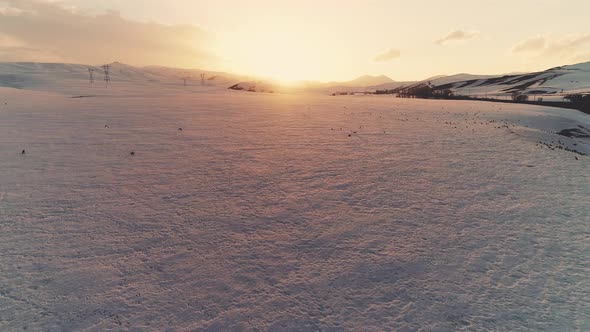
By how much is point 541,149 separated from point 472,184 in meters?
8.56

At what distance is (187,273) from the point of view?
542 centimetres

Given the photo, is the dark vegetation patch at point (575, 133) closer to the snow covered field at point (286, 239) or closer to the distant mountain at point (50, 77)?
the snow covered field at point (286, 239)

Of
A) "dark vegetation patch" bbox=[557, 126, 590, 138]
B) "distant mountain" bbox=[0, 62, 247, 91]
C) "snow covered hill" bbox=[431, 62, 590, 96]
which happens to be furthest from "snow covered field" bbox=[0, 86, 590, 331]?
"snow covered hill" bbox=[431, 62, 590, 96]

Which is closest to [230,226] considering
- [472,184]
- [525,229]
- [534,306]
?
[534,306]

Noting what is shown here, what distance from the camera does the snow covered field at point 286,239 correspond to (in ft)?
15.4

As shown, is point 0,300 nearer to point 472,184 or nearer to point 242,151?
point 242,151

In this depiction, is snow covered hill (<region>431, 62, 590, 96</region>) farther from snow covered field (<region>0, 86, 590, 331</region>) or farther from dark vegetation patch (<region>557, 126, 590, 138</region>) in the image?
snow covered field (<region>0, 86, 590, 331</region>)

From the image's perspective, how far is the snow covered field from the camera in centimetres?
470

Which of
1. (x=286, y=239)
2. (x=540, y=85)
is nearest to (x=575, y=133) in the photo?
(x=286, y=239)

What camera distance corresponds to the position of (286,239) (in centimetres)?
661

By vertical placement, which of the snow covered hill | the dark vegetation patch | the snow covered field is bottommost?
the snow covered field

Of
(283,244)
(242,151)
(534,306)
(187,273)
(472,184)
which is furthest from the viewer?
(242,151)

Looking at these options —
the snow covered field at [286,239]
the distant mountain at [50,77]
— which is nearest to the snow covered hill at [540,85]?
the snow covered field at [286,239]

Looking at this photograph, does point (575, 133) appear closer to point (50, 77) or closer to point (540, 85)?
point (540, 85)
